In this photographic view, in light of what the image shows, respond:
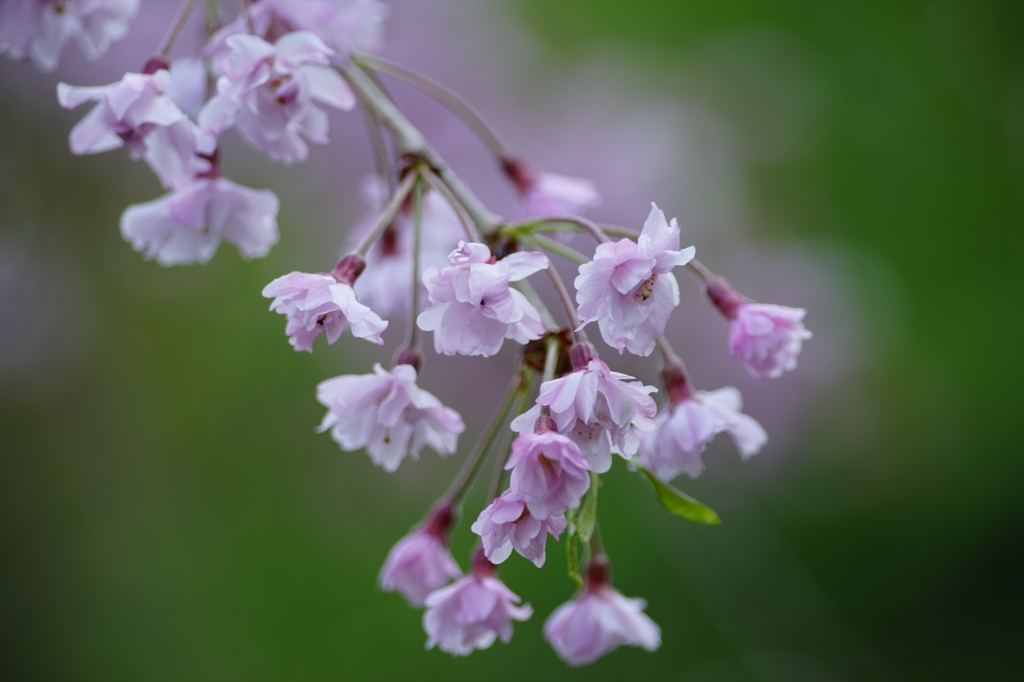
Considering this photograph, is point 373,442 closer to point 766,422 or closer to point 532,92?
point 766,422

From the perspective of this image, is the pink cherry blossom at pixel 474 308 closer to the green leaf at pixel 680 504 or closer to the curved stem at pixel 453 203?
the curved stem at pixel 453 203

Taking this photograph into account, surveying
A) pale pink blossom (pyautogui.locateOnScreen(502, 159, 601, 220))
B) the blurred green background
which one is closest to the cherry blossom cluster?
pale pink blossom (pyautogui.locateOnScreen(502, 159, 601, 220))

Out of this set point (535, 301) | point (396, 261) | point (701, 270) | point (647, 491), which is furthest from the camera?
point (647, 491)

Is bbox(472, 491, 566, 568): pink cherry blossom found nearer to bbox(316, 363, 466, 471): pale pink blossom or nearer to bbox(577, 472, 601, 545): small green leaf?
bbox(577, 472, 601, 545): small green leaf

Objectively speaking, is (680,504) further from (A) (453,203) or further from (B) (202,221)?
(B) (202,221)

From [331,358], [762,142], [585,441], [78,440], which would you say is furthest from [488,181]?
[585,441]

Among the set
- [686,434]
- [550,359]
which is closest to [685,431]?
[686,434]

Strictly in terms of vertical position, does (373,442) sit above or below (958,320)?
above
